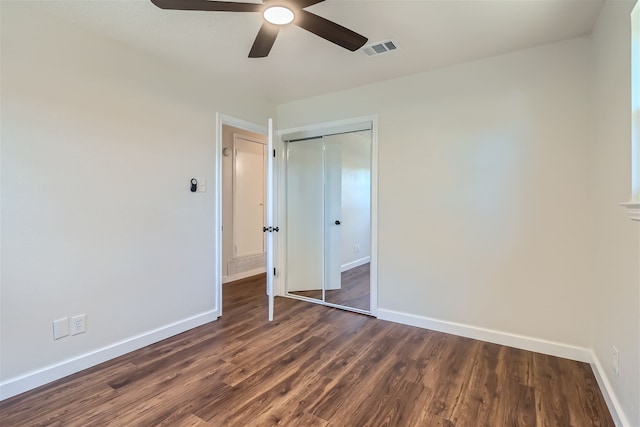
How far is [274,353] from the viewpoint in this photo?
2.48 metres

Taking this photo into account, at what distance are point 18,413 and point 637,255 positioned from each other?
3.34m

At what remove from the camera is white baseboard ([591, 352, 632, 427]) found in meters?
1.58

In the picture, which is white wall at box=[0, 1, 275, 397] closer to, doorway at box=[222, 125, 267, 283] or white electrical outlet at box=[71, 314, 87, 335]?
white electrical outlet at box=[71, 314, 87, 335]

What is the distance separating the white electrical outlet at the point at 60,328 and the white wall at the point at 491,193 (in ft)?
8.63

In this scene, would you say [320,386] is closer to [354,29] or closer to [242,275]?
[354,29]

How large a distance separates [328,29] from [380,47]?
0.85 metres

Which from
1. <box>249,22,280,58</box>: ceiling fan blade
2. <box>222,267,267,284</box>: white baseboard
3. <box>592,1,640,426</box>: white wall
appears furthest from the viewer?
<box>222,267,267,284</box>: white baseboard

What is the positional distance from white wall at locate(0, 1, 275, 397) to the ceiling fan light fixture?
1.43m

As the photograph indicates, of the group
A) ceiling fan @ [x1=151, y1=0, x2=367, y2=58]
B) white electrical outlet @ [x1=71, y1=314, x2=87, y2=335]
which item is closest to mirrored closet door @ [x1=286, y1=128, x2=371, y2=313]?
ceiling fan @ [x1=151, y1=0, x2=367, y2=58]

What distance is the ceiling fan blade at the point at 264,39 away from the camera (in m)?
1.83

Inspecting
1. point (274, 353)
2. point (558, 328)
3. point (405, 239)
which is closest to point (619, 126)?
point (558, 328)

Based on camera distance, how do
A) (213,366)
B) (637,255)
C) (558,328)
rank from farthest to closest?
(558,328)
(213,366)
(637,255)

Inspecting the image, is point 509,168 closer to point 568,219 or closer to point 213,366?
point 568,219

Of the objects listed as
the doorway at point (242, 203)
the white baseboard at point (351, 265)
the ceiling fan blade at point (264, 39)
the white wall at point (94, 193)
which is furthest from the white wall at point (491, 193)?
the doorway at point (242, 203)
